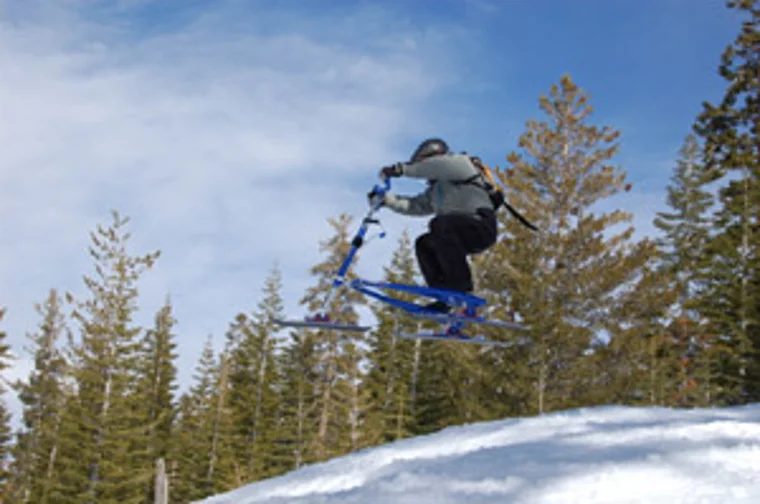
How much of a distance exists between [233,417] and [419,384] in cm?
1276

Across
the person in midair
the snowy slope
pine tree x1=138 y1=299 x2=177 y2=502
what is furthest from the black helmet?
pine tree x1=138 y1=299 x2=177 y2=502

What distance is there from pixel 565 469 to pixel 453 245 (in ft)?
11.5

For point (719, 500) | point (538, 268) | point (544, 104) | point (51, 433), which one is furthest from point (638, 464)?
point (51, 433)

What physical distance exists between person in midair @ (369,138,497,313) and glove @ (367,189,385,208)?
0.01 metres

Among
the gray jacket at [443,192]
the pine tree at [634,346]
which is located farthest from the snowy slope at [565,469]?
the pine tree at [634,346]

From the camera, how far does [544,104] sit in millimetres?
21641

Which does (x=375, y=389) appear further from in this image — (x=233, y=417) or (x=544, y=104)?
(x=544, y=104)

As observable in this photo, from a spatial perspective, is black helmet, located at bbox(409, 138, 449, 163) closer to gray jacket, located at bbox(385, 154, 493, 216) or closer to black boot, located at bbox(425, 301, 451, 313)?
gray jacket, located at bbox(385, 154, 493, 216)

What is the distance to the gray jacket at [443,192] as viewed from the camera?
7.33m

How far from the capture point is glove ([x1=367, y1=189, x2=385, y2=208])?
7.77m

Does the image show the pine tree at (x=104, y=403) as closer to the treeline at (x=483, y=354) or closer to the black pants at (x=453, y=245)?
the treeline at (x=483, y=354)

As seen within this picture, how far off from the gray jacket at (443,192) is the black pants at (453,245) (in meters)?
0.12

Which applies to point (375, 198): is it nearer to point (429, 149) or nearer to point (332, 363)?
point (429, 149)

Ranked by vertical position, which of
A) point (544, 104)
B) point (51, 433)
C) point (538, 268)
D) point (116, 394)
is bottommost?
point (51, 433)
